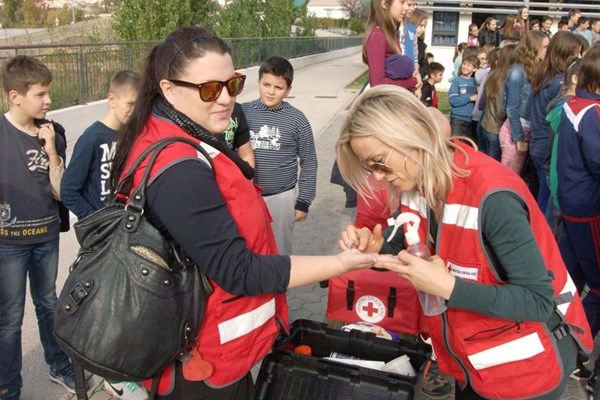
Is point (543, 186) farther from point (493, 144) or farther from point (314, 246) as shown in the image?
point (314, 246)

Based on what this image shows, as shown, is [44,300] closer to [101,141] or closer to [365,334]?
[101,141]

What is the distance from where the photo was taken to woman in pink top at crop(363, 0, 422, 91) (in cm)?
470

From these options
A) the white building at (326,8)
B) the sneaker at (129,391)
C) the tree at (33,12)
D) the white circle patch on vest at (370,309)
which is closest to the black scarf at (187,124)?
the white circle patch on vest at (370,309)

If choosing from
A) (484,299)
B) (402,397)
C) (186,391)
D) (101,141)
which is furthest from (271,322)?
(101,141)

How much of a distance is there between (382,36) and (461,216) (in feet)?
10.7

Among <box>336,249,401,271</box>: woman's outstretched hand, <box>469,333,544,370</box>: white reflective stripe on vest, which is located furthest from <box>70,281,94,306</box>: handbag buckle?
<box>469,333,544,370</box>: white reflective stripe on vest

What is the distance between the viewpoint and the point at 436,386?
3535 mm

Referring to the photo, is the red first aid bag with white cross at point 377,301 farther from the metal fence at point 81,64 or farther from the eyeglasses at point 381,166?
the metal fence at point 81,64

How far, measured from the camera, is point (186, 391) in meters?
1.89

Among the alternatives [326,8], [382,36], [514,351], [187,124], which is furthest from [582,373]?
[326,8]

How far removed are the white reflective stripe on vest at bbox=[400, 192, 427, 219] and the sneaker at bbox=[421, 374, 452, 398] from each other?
178cm

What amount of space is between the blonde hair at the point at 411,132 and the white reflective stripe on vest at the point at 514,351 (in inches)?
19.9

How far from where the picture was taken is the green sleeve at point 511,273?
1674 millimetres

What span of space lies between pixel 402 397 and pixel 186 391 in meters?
0.75
